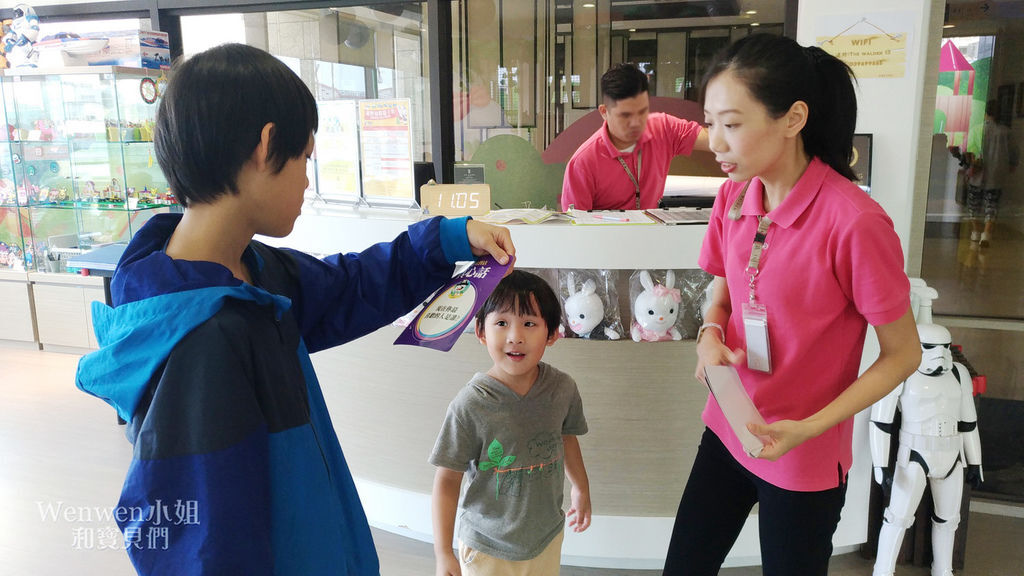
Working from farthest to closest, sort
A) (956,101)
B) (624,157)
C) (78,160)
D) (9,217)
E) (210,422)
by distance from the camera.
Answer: (9,217)
(78,160)
(956,101)
(624,157)
(210,422)

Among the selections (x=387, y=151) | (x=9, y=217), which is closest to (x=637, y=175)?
(x=387, y=151)

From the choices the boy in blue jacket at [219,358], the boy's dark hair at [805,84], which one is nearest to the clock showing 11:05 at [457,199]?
the boy's dark hair at [805,84]

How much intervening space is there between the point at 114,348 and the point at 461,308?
514 mm

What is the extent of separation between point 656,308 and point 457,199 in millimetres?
739

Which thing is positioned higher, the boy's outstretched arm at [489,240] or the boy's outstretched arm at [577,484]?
the boy's outstretched arm at [489,240]

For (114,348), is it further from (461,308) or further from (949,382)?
(949,382)

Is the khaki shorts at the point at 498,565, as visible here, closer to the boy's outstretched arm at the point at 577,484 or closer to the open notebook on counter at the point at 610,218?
the boy's outstretched arm at the point at 577,484

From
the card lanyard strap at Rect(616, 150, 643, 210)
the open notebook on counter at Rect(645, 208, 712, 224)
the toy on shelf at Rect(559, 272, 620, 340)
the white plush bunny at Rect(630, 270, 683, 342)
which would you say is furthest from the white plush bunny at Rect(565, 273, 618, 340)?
the card lanyard strap at Rect(616, 150, 643, 210)

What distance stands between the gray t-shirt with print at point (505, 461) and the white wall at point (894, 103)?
147 centimetres

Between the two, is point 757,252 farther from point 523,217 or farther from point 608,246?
point 523,217

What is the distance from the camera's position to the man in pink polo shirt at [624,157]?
2811mm

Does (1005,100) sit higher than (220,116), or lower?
higher

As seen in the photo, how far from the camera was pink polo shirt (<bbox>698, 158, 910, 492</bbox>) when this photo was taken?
121 cm

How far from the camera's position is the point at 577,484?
1.84 m
